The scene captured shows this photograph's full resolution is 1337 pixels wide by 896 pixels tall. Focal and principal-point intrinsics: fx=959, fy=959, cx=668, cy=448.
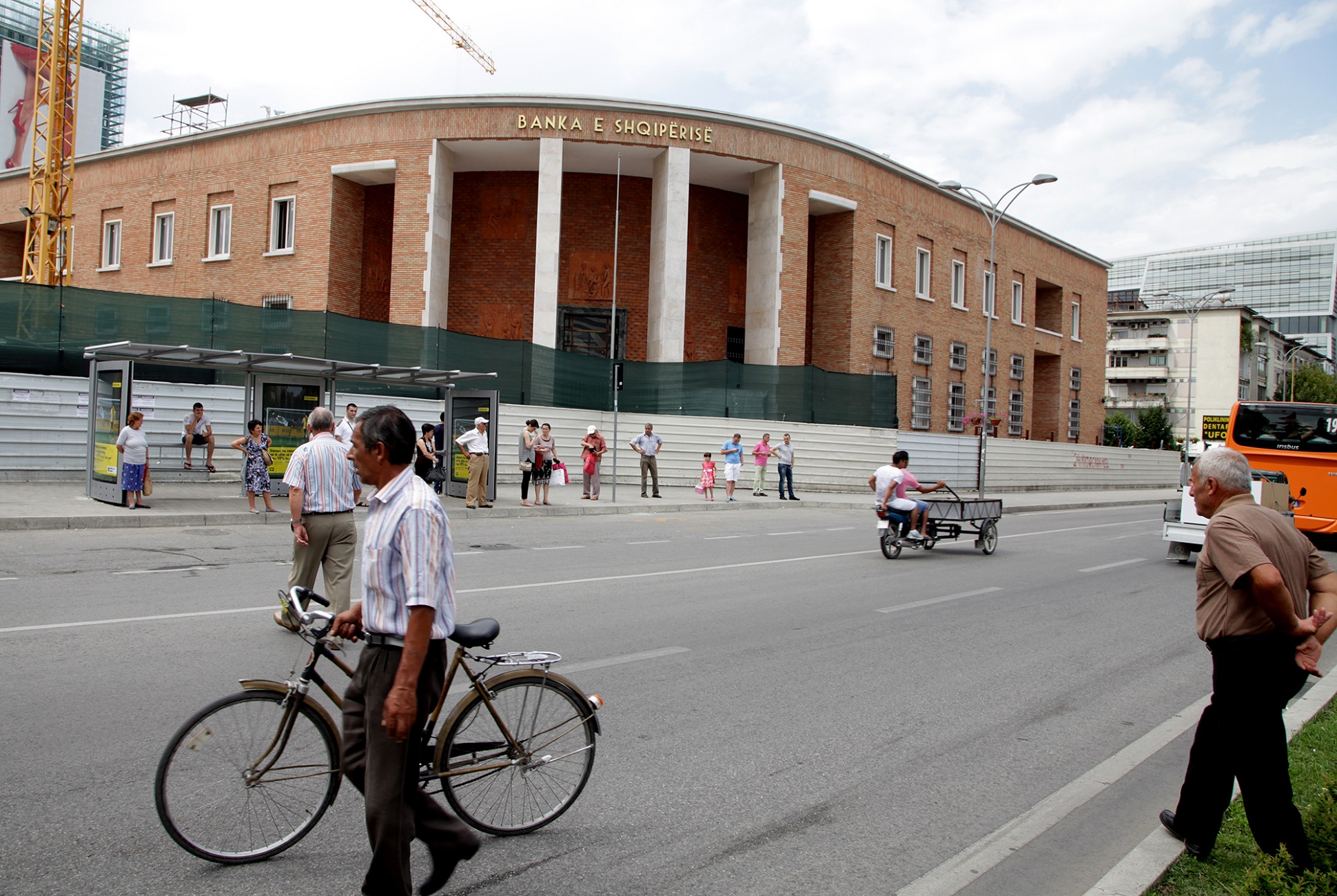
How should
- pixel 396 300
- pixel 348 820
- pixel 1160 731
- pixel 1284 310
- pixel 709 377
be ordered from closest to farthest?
pixel 348 820, pixel 1160 731, pixel 709 377, pixel 396 300, pixel 1284 310

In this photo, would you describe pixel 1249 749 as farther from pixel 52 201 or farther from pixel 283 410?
pixel 52 201

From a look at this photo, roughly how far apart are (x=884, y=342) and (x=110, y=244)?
30.4 meters

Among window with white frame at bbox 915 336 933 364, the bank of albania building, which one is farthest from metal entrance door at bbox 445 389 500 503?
window with white frame at bbox 915 336 933 364

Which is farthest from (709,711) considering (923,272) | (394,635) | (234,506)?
(923,272)

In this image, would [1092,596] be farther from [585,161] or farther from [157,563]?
[585,161]

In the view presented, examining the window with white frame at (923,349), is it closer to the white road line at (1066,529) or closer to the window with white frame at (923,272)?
the window with white frame at (923,272)

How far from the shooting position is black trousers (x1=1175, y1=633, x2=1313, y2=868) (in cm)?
366

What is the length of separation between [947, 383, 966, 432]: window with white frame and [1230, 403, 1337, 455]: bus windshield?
2192cm

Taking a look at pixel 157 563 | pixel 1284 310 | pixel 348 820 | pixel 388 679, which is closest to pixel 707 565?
pixel 157 563

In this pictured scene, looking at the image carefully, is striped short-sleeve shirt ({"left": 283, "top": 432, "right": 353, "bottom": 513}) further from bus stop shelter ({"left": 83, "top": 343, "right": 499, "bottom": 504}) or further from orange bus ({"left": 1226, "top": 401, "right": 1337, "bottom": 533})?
orange bus ({"left": 1226, "top": 401, "right": 1337, "bottom": 533})

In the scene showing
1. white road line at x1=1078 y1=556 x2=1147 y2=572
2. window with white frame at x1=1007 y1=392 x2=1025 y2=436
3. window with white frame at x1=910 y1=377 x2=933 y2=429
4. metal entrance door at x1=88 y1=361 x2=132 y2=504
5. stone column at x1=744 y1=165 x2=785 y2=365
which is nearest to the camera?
white road line at x1=1078 y1=556 x2=1147 y2=572

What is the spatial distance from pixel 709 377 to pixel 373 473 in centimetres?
2464

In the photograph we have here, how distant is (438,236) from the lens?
99.7 feet

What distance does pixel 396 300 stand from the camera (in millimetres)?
30109
